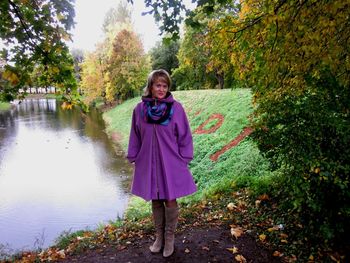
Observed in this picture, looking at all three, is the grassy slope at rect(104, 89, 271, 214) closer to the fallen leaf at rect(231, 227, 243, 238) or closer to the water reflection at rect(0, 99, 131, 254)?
the fallen leaf at rect(231, 227, 243, 238)

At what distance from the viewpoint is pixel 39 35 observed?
163 inches

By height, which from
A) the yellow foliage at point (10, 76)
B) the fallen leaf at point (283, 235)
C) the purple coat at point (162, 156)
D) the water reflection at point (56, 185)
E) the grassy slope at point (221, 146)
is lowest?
the water reflection at point (56, 185)

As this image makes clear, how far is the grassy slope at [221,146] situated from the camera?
25.1 feet

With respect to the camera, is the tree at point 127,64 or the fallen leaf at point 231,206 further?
the tree at point 127,64

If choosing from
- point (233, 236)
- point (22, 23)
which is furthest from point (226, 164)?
point (22, 23)

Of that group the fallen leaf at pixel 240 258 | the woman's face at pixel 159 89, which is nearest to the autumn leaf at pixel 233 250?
the fallen leaf at pixel 240 258

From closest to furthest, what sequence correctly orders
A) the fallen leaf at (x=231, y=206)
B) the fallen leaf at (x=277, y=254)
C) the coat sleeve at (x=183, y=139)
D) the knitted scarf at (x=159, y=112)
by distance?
the knitted scarf at (x=159, y=112) → the coat sleeve at (x=183, y=139) → the fallen leaf at (x=277, y=254) → the fallen leaf at (x=231, y=206)

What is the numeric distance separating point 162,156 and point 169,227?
2.87ft

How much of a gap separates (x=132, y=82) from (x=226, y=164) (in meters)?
27.0

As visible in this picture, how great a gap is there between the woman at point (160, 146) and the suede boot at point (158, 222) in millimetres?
97

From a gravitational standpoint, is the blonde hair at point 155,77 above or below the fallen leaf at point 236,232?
above

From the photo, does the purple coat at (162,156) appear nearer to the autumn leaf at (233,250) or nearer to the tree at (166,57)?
the autumn leaf at (233,250)

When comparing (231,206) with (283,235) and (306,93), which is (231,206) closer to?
(283,235)

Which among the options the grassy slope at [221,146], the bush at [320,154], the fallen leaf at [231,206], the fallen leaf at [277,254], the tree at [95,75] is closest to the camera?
the bush at [320,154]
